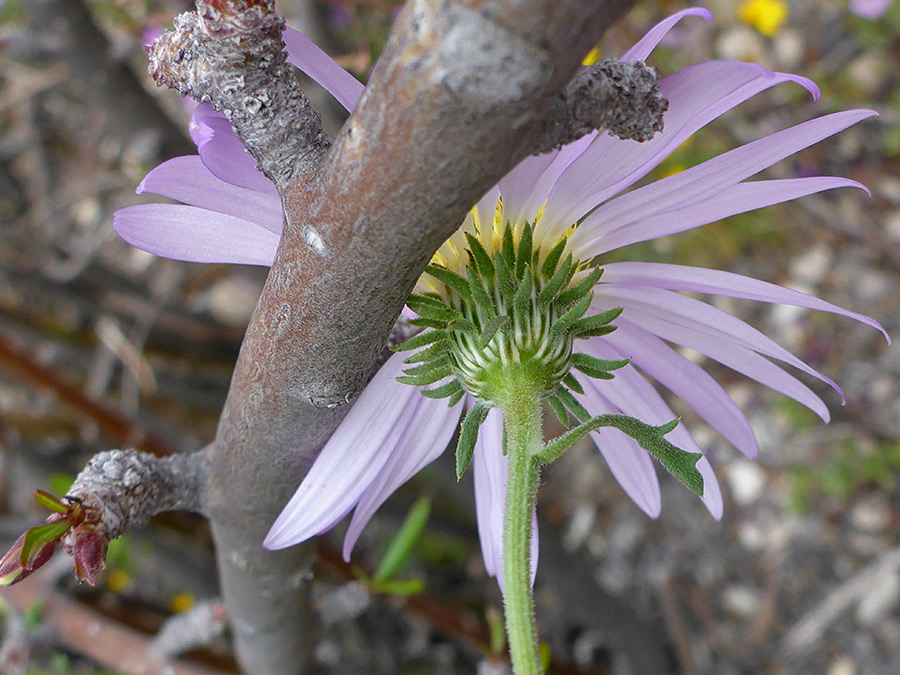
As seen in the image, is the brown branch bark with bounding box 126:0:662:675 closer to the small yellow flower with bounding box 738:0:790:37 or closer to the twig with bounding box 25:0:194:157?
the twig with bounding box 25:0:194:157

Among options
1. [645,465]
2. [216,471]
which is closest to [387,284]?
[216,471]

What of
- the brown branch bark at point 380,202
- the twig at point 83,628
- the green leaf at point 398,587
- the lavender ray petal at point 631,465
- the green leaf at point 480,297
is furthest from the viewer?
the twig at point 83,628

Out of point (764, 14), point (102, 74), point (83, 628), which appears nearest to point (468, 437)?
point (83, 628)

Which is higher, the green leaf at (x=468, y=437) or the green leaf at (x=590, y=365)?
the green leaf at (x=590, y=365)

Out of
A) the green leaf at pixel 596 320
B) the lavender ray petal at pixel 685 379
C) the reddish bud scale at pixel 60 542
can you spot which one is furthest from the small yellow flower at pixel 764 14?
the reddish bud scale at pixel 60 542

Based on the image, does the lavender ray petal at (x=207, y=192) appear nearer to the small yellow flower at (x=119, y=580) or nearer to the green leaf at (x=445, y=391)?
the green leaf at (x=445, y=391)

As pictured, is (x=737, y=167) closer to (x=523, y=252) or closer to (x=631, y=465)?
(x=523, y=252)

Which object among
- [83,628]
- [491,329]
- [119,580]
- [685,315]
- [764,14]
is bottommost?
[83,628]

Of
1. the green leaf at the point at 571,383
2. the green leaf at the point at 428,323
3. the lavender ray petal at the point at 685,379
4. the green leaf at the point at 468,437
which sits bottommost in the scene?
the green leaf at the point at 468,437
